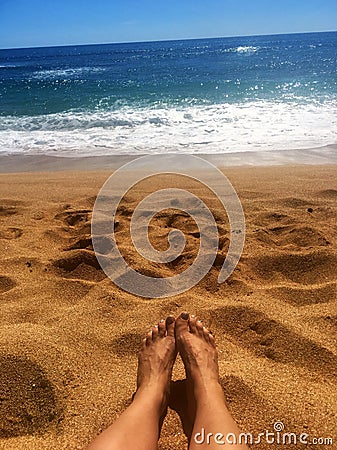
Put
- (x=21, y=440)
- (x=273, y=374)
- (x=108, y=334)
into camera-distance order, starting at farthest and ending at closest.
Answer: (x=108, y=334), (x=273, y=374), (x=21, y=440)

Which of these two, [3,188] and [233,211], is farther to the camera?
[3,188]

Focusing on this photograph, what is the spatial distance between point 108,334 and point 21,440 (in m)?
0.64

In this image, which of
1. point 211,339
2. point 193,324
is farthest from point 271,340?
point 193,324

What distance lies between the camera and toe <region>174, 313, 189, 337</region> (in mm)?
2061

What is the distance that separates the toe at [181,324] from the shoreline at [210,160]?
12.3 ft

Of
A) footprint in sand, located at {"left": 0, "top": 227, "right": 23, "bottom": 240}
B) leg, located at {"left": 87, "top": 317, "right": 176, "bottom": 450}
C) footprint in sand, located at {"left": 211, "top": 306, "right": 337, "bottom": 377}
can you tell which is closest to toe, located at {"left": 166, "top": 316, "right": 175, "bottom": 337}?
leg, located at {"left": 87, "top": 317, "right": 176, "bottom": 450}

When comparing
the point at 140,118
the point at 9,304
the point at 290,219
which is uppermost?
the point at 140,118

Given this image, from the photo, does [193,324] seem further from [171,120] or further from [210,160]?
[171,120]

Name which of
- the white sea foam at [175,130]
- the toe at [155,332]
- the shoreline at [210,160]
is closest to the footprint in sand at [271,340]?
the toe at [155,332]

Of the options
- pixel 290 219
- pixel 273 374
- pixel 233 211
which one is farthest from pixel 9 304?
pixel 290 219

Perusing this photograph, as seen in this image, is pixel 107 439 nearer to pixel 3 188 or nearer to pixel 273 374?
pixel 273 374

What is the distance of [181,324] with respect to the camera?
2.10 m

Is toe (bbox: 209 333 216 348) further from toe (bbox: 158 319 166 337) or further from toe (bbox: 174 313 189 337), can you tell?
toe (bbox: 158 319 166 337)

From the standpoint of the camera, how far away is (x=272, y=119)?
875cm
